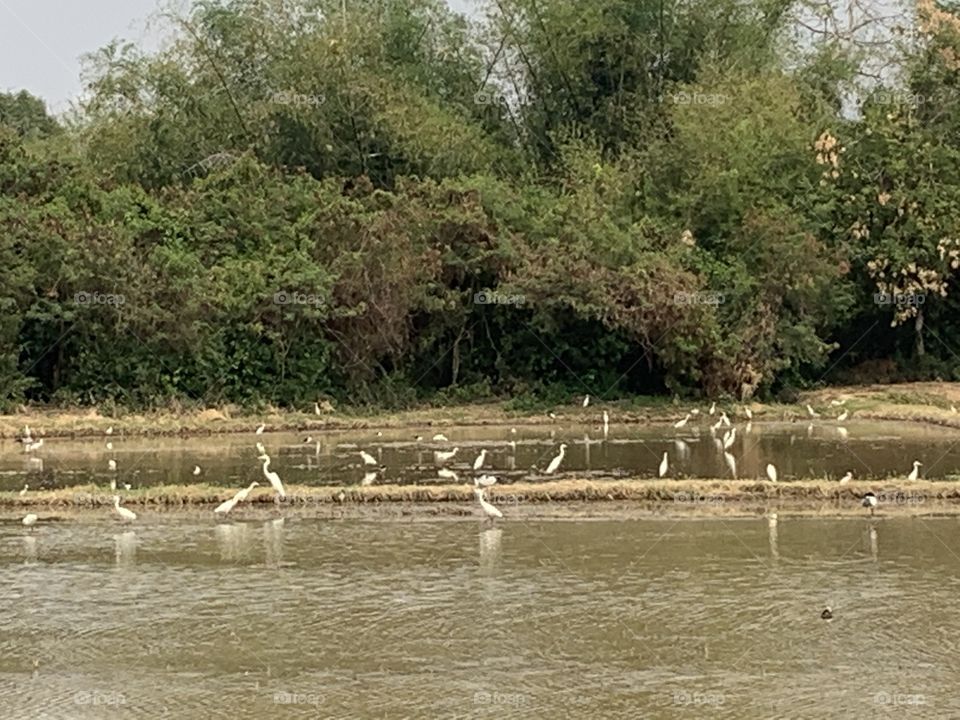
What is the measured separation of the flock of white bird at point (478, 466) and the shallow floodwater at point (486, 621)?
2.23ft

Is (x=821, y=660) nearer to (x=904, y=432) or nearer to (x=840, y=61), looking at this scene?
(x=904, y=432)

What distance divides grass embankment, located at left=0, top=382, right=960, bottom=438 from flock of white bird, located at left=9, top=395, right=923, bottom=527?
395 mm

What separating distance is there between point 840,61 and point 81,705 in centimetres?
3308

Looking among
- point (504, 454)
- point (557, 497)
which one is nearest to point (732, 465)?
point (557, 497)

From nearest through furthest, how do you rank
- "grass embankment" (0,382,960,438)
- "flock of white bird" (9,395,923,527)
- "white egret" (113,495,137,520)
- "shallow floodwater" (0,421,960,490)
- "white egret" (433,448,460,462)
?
"white egret" (113,495,137,520)
"flock of white bird" (9,395,923,527)
"shallow floodwater" (0,421,960,490)
"white egret" (433,448,460,462)
"grass embankment" (0,382,960,438)

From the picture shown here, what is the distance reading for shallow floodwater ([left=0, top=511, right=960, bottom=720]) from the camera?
8.42m

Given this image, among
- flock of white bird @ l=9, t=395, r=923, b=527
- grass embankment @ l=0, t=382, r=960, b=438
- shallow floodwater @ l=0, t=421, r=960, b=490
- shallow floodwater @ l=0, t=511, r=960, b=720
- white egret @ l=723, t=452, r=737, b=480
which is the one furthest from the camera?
grass embankment @ l=0, t=382, r=960, b=438

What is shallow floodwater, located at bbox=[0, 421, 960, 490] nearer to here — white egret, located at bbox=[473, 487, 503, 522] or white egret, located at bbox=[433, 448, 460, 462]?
white egret, located at bbox=[433, 448, 460, 462]

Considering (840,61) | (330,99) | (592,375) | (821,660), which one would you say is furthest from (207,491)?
(840,61)

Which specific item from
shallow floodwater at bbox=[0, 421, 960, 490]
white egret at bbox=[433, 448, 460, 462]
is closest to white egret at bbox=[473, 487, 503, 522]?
shallow floodwater at bbox=[0, 421, 960, 490]

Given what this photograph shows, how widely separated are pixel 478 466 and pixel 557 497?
281cm

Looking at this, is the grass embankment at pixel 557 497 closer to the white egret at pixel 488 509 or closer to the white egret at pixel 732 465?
the white egret at pixel 488 509

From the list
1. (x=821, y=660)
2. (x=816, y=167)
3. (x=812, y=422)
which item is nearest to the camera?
(x=821, y=660)

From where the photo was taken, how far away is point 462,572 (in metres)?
12.3
